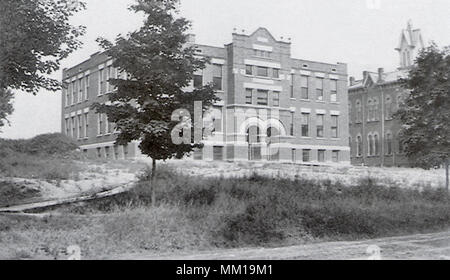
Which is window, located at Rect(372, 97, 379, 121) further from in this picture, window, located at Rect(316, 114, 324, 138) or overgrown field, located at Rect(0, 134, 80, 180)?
overgrown field, located at Rect(0, 134, 80, 180)

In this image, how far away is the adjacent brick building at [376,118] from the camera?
172 feet

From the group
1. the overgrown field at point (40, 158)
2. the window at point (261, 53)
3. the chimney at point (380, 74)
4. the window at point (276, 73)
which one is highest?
the chimney at point (380, 74)

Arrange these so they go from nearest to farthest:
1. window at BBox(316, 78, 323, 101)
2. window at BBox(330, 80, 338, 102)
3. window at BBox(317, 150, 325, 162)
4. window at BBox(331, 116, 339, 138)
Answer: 1. window at BBox(316, 78, 323, 101)
2. window at BBox(317, 150, 325, 162)
3. window at BBox(331, 116, 339, 138)
4. window at BBox(330, 80, 338, 102)

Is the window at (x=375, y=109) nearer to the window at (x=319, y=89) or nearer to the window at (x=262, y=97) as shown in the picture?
the window at (x=319, y=89)

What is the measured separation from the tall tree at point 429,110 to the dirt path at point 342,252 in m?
6.28

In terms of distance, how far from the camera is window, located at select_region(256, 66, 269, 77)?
32.2m

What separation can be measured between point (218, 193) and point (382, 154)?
39912mm

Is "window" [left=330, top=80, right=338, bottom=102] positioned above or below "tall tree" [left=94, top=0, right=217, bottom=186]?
above

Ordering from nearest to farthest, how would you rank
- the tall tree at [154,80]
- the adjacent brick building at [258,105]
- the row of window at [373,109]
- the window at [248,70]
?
1. the tall tree at [154,80]
2. the adjacent brick building at [258,105]
3. the window at [248,70]
4. the row of window at [373,109]

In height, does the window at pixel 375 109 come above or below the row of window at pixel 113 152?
above

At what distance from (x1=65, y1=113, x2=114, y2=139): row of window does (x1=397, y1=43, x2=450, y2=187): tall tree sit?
1886 centimetres

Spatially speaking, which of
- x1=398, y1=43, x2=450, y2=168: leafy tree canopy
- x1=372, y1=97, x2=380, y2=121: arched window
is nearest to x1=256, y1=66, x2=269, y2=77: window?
x1=398, y1=43, x2=450, y2=168: leafy tree canopy

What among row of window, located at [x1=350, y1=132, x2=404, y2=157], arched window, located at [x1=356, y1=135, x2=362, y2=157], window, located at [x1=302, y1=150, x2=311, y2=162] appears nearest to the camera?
window, located at [x1=302, y1=150, x2=311, y2=162]

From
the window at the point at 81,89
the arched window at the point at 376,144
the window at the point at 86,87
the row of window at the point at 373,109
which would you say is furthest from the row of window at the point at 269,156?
the arched window at the point at 376,144
